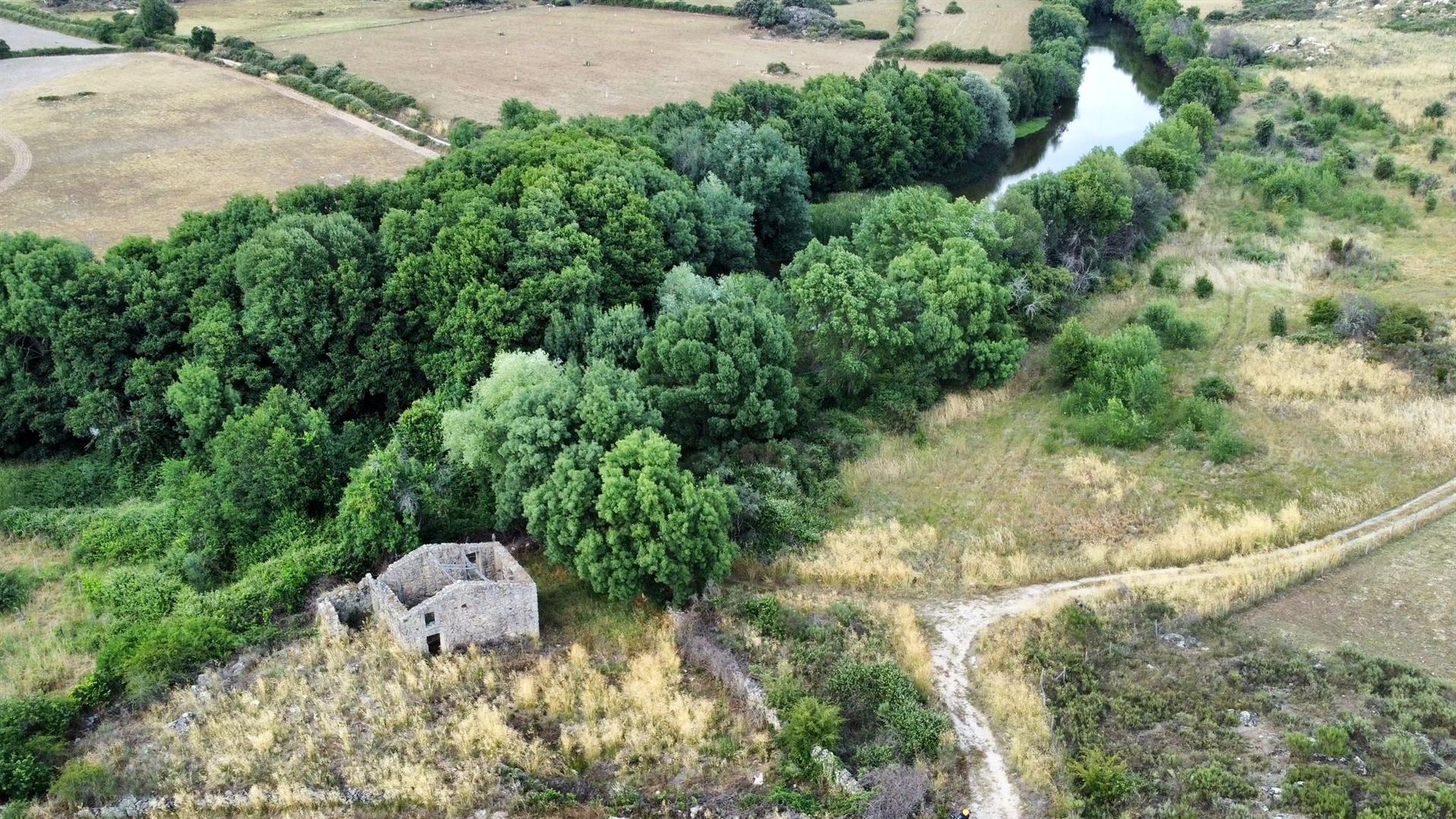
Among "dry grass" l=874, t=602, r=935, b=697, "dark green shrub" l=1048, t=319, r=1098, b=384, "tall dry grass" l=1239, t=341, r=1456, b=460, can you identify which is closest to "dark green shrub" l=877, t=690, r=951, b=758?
"dry grass" l=874, t=602, r=935, b=697

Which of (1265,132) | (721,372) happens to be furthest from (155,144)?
(1265,132)

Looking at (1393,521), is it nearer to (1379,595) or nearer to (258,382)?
(1379,595)

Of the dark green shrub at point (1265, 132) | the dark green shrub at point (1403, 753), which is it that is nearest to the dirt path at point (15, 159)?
the dark green shrub at point (1403, 753)

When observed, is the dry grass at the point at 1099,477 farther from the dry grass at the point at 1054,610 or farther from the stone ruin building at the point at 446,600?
the stone ruin building at the point at 446,600

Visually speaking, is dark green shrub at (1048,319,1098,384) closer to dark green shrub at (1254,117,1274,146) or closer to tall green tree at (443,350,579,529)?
tall green tree at (443,350,579,529)

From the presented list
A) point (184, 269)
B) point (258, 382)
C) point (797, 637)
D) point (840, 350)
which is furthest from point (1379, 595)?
point (184, 269)

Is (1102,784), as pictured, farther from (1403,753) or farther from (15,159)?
(15,159)
